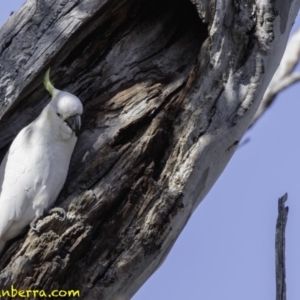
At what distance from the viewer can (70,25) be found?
3.99 m

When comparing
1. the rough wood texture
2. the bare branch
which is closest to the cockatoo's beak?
the bare branch

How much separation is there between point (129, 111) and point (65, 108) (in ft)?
1.24

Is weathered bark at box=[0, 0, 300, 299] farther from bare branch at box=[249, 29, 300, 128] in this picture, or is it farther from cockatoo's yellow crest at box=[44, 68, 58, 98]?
bare branch at box=[249, 29, 300, 128]

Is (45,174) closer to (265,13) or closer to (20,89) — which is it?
(20,89)

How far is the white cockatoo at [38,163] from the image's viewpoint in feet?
13.2

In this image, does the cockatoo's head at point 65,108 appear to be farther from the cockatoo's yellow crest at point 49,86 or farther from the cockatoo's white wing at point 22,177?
the cockatoo's white wing at point 22,177

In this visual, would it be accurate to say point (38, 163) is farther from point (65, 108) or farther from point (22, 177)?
point (65, 108)

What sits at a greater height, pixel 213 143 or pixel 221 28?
pixel 221 28

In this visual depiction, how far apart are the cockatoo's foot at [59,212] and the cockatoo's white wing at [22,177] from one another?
10cm

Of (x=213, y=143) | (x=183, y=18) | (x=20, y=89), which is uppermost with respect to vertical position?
(x=20, y=89)

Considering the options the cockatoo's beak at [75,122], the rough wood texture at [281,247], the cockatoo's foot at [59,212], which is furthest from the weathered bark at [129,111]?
the rough wood texture at [281,247]

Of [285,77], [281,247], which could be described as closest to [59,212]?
[281,247]

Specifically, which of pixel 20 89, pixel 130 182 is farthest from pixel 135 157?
pixel 20 89

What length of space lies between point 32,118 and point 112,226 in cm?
78
